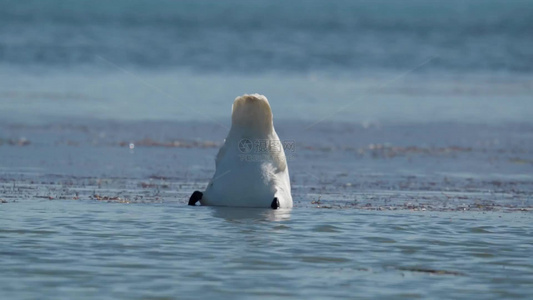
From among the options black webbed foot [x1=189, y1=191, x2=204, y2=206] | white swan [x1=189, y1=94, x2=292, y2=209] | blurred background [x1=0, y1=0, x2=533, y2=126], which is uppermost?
blurred background [x1=0, y1=0, x2=533, y2=126]

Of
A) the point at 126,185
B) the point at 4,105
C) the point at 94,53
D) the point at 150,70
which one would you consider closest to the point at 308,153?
the point at 126,185

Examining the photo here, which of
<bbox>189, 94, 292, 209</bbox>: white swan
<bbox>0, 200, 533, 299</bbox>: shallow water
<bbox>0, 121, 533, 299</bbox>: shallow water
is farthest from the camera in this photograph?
<bbox>189, 94, 292, 209</bbox>: white swan

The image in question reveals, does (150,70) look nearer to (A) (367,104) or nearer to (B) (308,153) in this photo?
(A) (367,104)

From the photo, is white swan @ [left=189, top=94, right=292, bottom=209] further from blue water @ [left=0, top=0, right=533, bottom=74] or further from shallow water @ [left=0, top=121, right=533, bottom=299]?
blue water @ [left=0, top=0, right=533, bottom=74]

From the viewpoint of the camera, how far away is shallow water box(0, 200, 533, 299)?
33.9ft

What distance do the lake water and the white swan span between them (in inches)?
11.8

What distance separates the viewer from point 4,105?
34031mm

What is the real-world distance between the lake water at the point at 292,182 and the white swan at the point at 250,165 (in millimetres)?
299

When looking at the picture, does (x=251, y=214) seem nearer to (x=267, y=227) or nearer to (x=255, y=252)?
(x=267, y=227)

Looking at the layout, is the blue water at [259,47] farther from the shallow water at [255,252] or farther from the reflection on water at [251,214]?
the shallow water at [255,252]

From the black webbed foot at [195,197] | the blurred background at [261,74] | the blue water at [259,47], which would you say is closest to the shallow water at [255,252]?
the black webbed foot at [195,197]

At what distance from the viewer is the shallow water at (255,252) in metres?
10.3

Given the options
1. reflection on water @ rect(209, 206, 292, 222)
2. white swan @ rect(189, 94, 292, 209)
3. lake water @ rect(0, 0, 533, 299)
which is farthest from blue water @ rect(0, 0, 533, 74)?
reflection on water @ rect(209, 206, 292, 222)

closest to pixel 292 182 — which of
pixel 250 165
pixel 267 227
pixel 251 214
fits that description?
pixel 250 165
